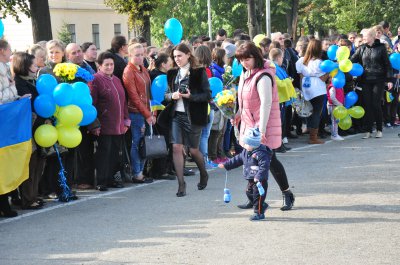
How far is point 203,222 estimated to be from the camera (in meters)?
7.73

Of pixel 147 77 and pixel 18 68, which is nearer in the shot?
pixel 18 68

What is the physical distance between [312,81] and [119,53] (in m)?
4.56

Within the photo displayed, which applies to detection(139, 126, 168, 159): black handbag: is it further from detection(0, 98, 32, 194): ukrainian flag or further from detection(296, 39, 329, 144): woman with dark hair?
detection(296, 39, 329, 144): woman with dark hair

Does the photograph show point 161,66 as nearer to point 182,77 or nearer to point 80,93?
point 182,77

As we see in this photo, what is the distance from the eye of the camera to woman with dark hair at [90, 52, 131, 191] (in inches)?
383

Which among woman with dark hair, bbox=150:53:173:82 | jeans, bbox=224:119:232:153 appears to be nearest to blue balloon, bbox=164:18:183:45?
woman with dark hair, bbox=150:53:173:82

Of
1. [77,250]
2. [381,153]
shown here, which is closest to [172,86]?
[77,250]

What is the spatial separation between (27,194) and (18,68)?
1.56 m

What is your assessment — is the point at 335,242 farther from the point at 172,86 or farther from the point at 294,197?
the point at 172,86

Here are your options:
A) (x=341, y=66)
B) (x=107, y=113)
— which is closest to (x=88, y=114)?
(x=107, y=113)

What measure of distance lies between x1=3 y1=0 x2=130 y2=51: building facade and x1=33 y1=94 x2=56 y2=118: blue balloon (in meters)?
44.5

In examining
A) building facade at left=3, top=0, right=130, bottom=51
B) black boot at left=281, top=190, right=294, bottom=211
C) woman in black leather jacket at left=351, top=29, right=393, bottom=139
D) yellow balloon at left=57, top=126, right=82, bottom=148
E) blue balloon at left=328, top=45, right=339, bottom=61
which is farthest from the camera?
building facade at left=3, top=0, right=130, bottom=51

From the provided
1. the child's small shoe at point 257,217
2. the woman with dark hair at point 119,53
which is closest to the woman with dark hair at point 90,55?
the woman with dark hair at point 119,53

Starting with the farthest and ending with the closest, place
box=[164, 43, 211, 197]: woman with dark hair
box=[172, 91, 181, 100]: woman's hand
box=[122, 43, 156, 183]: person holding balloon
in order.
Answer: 1. box=[122, 43, 156, 183]: person holding balloon
2. box=[164, 43, 211, 197]: woman with dark hair
3. box=[172, 91, 181, 100]: woman's hand
